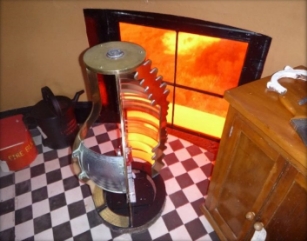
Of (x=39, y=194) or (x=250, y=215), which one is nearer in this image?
(x=250, y=215)

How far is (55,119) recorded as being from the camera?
2.03 metres

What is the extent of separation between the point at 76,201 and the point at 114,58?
1329 mm

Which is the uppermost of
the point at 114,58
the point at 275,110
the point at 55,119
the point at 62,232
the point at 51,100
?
the point at 114,58

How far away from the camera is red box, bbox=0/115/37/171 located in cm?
197

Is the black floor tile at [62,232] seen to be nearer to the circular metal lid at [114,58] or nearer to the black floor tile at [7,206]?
the black floor tile at [7,206]

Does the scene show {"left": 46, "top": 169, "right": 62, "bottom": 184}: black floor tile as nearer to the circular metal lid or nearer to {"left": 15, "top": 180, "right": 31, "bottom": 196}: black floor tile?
{"left": 15, "top": 180, "right": 31, "bottom": 196}: black floor tile

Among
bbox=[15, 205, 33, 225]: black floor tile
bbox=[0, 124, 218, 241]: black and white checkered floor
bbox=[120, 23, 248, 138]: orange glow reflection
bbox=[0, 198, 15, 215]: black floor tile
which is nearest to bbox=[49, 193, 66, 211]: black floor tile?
bbox=[0, 124, 218, 241]: black and white checkered floor

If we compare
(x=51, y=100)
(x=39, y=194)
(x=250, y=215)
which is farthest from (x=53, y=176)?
(x=250, y=215)

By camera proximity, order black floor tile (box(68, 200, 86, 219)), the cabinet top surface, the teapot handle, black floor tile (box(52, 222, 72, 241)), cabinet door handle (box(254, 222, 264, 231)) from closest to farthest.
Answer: the cabinet top surface → cabinet door handle (box(254, 222, 264, 231)) → black floor tile (box(52, 222, 72, 241)) → black floor tile (box(68, 200, 86, 219)) → the teapot handle

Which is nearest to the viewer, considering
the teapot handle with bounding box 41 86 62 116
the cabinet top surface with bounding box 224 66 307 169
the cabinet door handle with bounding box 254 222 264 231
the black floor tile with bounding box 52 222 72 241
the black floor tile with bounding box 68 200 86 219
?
the cabinet top surface with bounding box 224 66 307 169

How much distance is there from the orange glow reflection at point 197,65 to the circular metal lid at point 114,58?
2.58 feet

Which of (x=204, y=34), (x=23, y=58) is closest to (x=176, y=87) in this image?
(x=204, y=34)

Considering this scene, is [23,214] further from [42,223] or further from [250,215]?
[250,215]

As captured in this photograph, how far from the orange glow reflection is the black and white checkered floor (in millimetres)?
340
